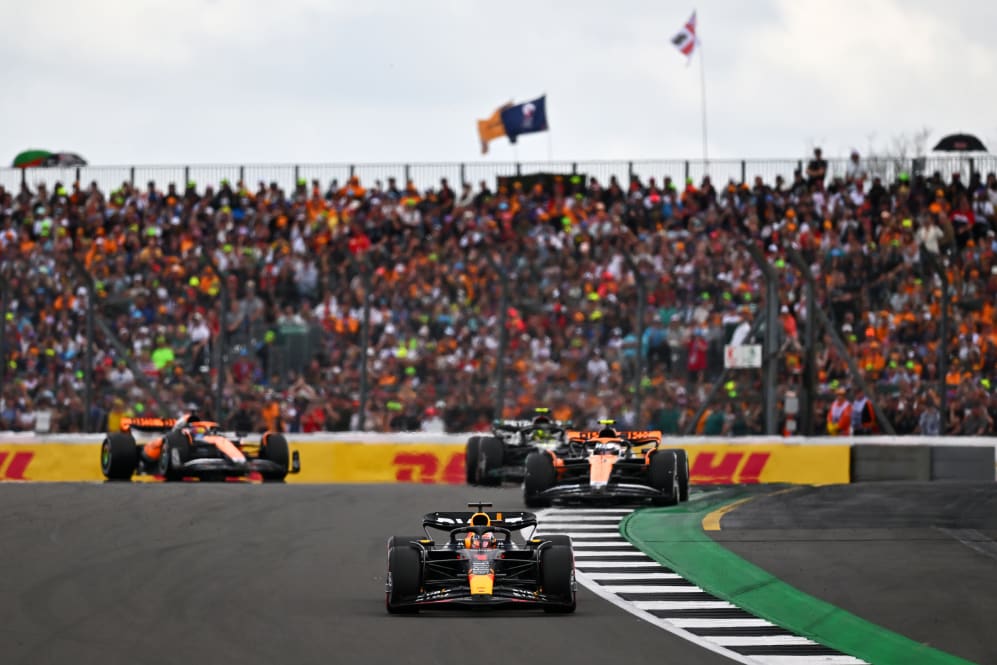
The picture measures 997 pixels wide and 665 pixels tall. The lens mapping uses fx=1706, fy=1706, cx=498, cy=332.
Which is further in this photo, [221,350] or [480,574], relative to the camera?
[221,350]

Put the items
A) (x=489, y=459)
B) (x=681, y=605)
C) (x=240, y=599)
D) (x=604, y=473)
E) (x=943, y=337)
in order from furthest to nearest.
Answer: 1. (x=943, y=337)
2. (x=489, y=459)
3. (x=604, y=473)
4. (x=681, y=605)
5. (x=240, y=599)

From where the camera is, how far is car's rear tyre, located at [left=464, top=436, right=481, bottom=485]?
872 inches

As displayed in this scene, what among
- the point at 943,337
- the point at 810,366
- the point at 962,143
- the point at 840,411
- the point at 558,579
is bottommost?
the point at 558,579

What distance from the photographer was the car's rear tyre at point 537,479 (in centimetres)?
1909

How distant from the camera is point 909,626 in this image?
33.1 feet

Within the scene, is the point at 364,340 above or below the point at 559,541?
above

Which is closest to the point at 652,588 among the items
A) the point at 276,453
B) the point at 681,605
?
the point at 681,605

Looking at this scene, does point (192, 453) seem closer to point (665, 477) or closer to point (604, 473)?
point (604, 473)

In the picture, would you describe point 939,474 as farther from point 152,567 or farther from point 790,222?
point 152,567

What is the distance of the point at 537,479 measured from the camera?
1909 centimetres

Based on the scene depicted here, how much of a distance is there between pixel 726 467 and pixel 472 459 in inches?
147

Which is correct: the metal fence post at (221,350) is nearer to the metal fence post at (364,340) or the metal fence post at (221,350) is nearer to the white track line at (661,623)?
the metal fence post at (364,340)

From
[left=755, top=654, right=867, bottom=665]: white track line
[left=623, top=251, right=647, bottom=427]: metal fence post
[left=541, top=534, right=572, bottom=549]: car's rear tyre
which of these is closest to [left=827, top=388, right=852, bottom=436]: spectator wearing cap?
[left=623, top=251, right=647, bottom=427]: metal fence post

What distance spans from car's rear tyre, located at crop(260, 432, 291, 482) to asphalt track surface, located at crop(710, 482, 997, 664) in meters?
6.80
